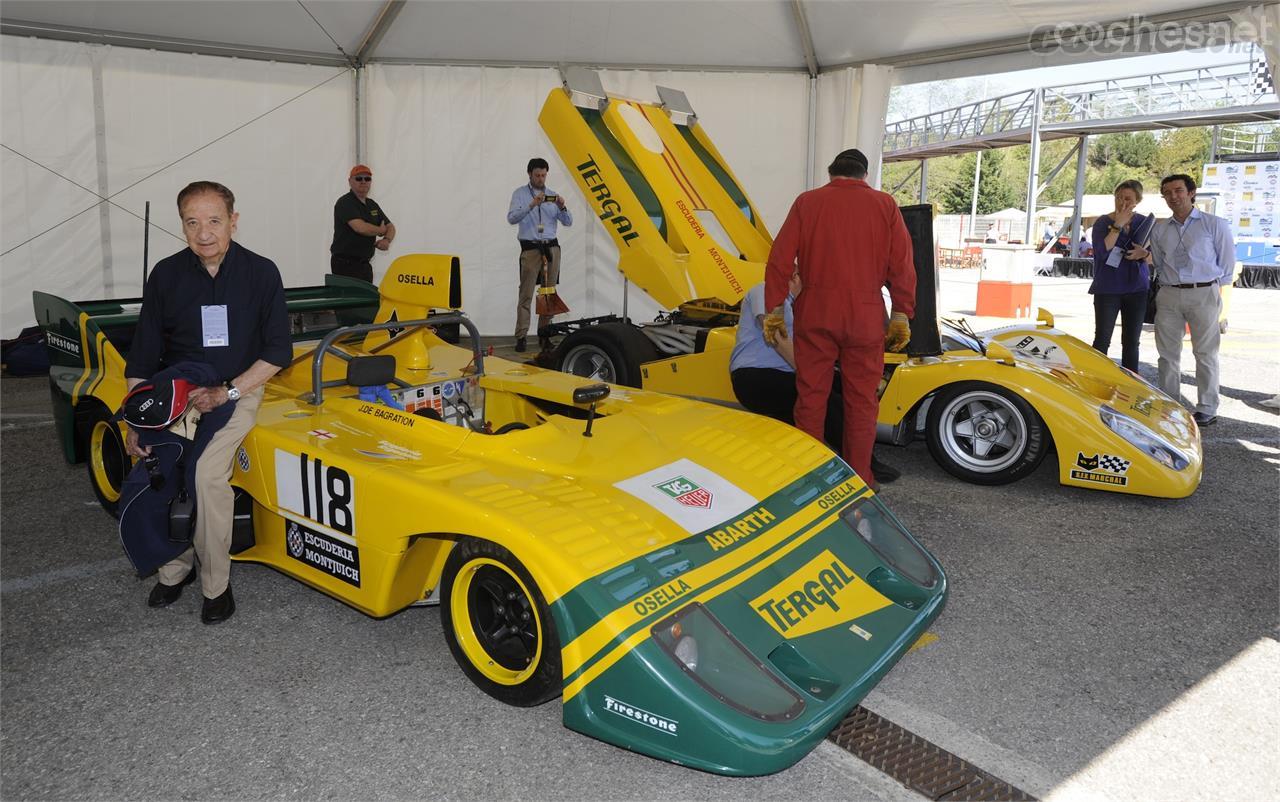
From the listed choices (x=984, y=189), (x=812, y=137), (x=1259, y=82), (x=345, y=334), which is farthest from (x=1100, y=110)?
(x=984, y=189)

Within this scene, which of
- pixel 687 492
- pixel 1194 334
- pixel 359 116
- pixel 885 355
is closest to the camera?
pixel 687 492

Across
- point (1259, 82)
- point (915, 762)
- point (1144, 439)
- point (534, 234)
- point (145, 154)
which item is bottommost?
point (915, 762)

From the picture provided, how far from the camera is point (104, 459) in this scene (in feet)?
14.1

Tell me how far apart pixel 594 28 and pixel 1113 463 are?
637cm

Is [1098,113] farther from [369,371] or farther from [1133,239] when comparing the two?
[369,371]

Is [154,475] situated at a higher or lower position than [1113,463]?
higher

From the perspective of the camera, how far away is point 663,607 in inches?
93.3

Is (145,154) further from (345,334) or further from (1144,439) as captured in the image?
(1144,439)

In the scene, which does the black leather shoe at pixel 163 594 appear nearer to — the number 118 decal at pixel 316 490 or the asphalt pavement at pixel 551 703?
the asphalt pavement at pixel 551 703

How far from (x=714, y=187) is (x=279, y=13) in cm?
428

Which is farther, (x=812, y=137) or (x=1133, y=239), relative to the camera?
(x=812, y=137)

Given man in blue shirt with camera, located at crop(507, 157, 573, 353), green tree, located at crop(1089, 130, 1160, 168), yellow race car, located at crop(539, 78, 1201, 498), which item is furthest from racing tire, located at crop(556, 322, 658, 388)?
green tree, located at crop(1089, 130, 1160, 168)

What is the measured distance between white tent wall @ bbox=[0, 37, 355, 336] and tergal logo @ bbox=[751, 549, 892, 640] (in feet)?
25.4

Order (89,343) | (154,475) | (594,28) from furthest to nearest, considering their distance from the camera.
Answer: (594,28) < (89,343) < (154,475)
